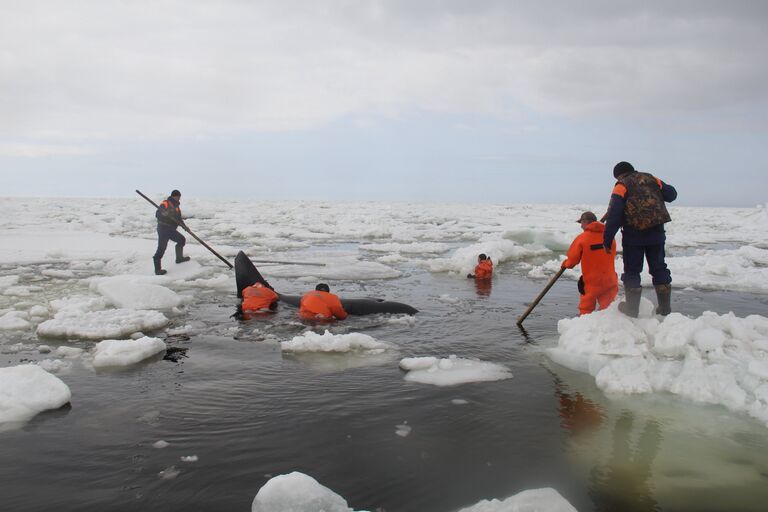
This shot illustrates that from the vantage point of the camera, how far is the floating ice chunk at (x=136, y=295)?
8406mm

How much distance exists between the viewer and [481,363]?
5543mm

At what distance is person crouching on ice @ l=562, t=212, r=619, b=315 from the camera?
6.27 meters

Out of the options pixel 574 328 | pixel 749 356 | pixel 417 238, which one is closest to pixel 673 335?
pixel 749 356

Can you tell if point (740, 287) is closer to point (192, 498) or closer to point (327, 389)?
point (327, 389)

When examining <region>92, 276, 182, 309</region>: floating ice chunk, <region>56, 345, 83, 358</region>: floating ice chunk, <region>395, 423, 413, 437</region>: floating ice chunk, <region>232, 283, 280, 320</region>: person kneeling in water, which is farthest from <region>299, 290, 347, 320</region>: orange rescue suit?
<region>395, 423, 413, 437</region>: floating ice chunk

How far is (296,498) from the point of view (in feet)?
8.87

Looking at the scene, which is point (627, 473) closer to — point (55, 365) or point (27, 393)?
point (27, 393)

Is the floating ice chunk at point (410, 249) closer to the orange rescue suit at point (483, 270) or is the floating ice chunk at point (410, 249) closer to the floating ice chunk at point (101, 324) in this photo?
the orange rescue suit at point (483, 270)

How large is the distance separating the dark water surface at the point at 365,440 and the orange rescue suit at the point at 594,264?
1.30m

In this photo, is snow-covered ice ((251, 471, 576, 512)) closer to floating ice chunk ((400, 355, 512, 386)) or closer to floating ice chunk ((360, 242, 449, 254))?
floating ice chunk ((400, 355, 512, 386))

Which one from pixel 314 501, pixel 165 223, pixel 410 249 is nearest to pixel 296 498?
pixel 314 501

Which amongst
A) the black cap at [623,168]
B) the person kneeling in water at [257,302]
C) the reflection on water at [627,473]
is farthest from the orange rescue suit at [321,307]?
the reflection on water at [627,473]

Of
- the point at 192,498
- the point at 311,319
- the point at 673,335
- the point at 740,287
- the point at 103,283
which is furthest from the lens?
the point at 740,287

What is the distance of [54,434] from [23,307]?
5.42 meters
